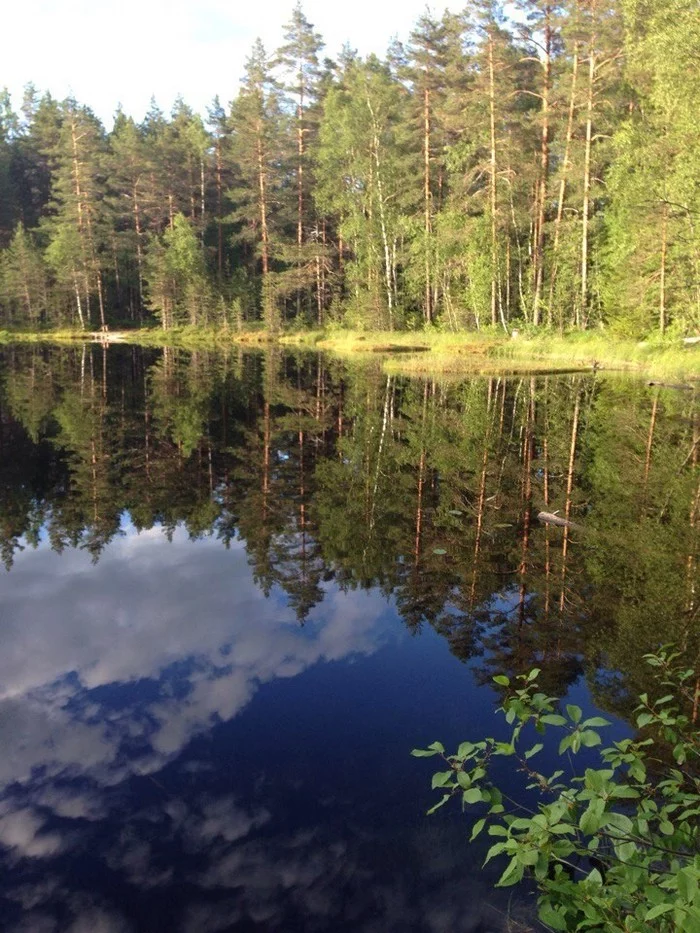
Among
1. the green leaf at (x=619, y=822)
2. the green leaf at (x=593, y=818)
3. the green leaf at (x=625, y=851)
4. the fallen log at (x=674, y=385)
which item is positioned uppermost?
the green leaf at (x=593, y=818)

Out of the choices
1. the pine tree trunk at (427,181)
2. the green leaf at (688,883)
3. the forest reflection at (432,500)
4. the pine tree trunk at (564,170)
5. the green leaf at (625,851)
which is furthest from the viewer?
the pine tree trunk at (427,181)

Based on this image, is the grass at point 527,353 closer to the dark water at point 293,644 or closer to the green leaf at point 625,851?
the dark water at point 293,644

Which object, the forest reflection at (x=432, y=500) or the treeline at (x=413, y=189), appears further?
the treeline at (x=413, y=189)

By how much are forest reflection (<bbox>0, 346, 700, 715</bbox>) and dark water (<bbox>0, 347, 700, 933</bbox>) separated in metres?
0.05

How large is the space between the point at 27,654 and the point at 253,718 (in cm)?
249

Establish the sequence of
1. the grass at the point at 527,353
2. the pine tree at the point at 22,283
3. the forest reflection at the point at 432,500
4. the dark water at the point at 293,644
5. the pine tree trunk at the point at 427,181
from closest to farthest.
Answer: the dark water at the point at 293,644, the forest reflection at the point at 432,500, the grass at the point at 527,353, the pine tree trunk at the point at 427,181, the pine tree at the point at 22,283

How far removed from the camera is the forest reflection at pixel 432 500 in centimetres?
664

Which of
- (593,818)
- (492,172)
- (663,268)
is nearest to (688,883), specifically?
(593,818)

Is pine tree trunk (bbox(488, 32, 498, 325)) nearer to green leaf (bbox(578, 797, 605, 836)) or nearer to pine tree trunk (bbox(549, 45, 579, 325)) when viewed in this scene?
pine tree trunk (bbox(549, 45, 579, 325))

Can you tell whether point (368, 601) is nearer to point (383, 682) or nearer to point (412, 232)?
point (383, 682)

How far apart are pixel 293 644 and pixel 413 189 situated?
131ft

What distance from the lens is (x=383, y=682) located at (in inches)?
223

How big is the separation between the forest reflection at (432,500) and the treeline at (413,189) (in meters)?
11.5

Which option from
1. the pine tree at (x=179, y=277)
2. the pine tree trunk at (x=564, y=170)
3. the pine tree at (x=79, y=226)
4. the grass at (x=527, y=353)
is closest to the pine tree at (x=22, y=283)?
the pine tree at (x=79, y=226)
